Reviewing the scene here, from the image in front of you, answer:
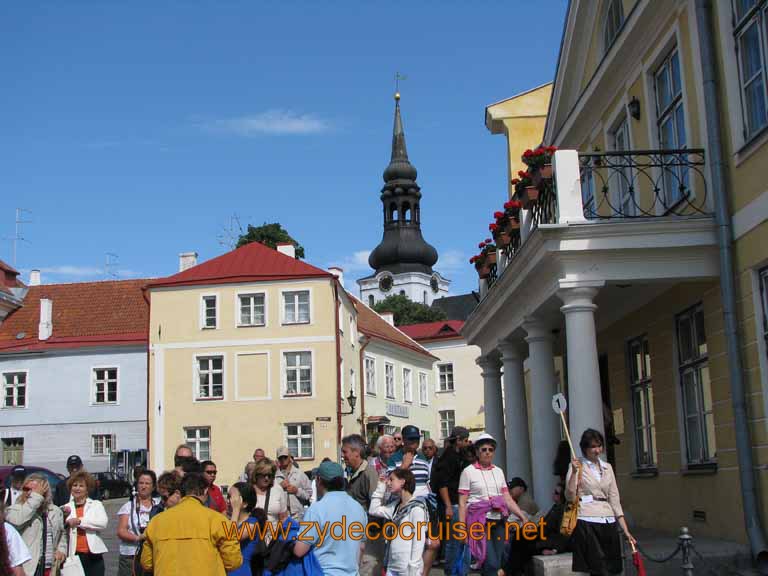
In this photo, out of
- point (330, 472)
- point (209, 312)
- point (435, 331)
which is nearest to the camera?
point (330, 472)

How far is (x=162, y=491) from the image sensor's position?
771 centimetres

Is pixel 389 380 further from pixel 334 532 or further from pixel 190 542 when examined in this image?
pixel 190 542

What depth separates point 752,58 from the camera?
33.1 ft

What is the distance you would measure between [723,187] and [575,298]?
1.96 metres

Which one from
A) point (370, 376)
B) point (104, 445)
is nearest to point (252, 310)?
point (370, 376)

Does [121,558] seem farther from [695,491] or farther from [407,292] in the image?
[407,292]

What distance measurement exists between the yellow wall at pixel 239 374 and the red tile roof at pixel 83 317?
5.29 meters

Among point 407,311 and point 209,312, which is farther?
point 407,311

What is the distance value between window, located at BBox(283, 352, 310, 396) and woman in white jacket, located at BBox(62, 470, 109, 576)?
32.4 metres

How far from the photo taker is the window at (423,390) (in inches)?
2203

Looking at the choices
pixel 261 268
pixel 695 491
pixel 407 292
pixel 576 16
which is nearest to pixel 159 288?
pixel 261 268

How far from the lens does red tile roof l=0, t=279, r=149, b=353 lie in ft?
156

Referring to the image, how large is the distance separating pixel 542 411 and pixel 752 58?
523 centimetres

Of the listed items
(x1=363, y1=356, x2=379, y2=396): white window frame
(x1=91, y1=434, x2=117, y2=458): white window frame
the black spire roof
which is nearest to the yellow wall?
(x1=91, y1=434, x2=117, y2=458): white window frame
